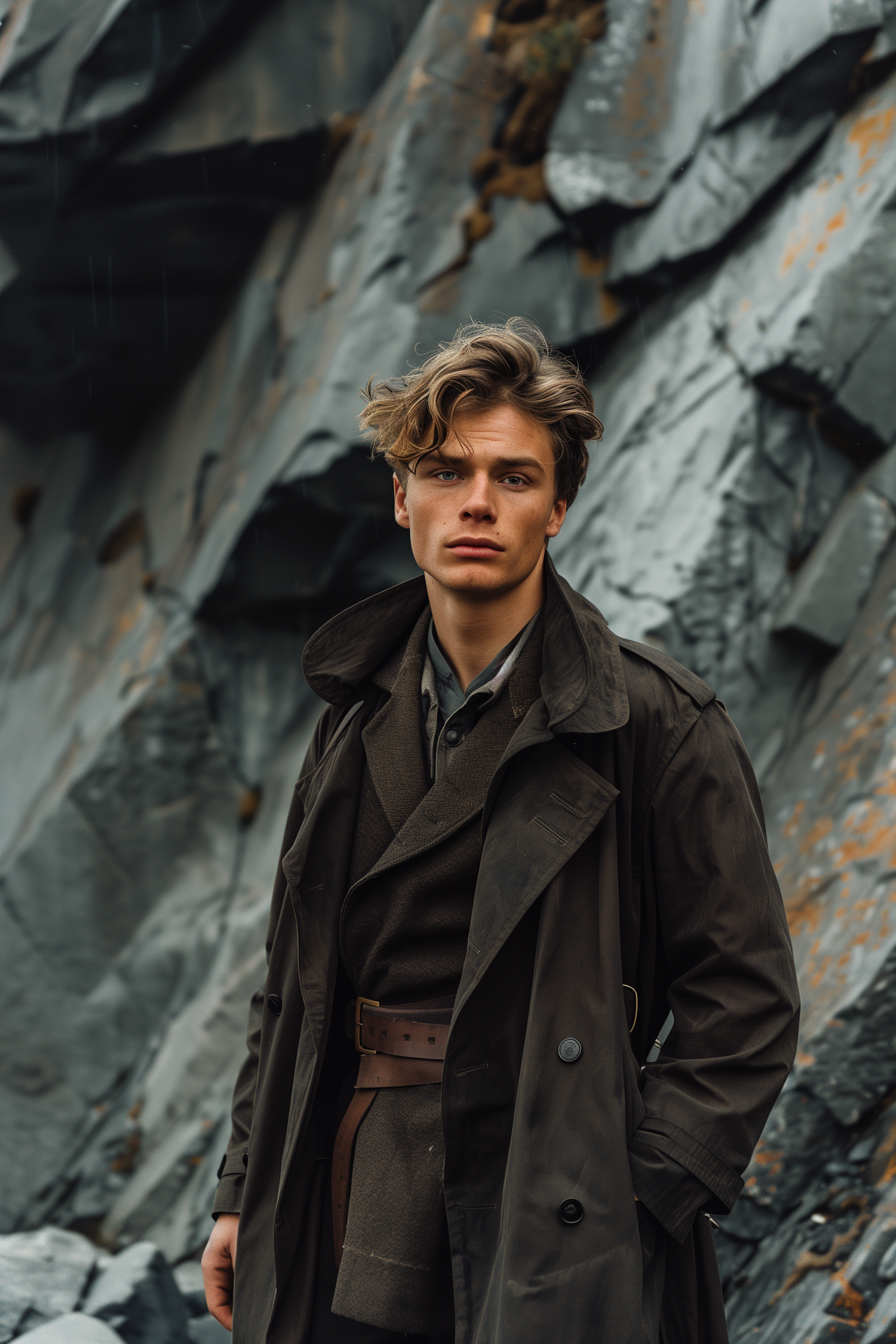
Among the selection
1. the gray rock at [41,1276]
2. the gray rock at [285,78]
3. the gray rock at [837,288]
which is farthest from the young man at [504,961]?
the gray rock at [285,78]

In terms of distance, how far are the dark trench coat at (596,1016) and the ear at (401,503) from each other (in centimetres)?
32

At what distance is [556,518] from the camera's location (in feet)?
5.82

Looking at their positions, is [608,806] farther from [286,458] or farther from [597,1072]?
[286,458]

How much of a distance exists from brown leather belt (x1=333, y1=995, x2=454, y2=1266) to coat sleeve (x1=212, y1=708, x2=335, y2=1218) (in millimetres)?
256

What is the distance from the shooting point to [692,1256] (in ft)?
5.17

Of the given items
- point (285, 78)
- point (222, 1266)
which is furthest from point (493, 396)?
point (285, 78)

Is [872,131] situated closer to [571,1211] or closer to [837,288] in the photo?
[837,288]

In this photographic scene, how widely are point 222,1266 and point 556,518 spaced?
1.43 m

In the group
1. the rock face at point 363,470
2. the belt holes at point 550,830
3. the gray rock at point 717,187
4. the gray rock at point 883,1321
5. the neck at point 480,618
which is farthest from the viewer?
the gray rock at point 717,187

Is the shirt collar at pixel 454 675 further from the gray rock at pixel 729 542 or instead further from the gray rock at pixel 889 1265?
the gray rock at pixel 729 542

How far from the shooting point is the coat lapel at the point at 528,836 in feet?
4.83

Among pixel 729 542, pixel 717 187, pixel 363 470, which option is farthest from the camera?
pixel 363 470

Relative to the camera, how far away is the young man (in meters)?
1.44

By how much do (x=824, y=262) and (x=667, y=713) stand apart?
300cm
